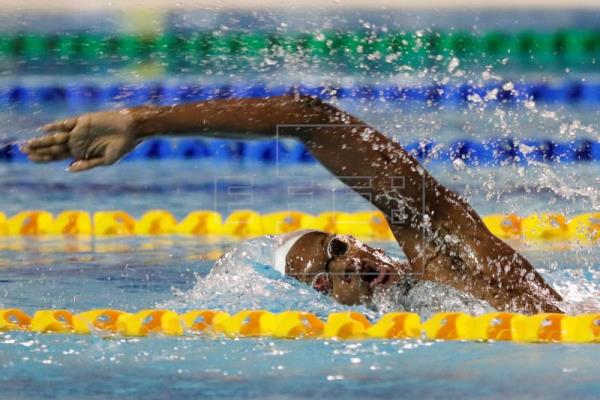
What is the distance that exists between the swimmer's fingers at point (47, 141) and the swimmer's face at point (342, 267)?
0.75m

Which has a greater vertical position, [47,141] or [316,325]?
[47,141]

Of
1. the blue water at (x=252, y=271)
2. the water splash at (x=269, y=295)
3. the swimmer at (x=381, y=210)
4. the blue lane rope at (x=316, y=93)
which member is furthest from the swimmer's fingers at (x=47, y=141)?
the blue lane rope at (x=316, y=93)

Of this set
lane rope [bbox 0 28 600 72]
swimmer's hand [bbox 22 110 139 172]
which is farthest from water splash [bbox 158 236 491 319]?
lane rope [bbox 0 28 600 72]

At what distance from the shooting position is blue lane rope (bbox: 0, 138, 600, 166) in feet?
14.9

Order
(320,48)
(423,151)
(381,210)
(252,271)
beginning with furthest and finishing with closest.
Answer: (320,48) < (423,151) < (252,271) < (381,210)

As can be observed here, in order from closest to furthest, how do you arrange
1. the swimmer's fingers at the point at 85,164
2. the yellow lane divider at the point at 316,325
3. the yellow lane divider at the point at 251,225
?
the swimmer's fingers at the point at 85,164
the yellow lane divider at the point at 316,325
the yellow lane divider at the point at 251,225

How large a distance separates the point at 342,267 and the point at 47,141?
815 mm

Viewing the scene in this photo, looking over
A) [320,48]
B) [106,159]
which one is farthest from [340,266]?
[320,48]

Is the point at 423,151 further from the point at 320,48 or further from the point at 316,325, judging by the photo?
the point at 316,325

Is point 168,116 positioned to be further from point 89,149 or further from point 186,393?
point 186,393

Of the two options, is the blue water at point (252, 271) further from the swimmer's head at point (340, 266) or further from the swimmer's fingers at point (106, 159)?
the swimmer's fingers at point (106, 159)

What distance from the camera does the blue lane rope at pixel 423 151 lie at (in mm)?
4555

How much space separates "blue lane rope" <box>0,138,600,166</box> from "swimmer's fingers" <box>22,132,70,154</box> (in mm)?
2645

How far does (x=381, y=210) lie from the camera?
2.39 metres
